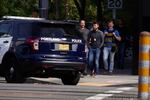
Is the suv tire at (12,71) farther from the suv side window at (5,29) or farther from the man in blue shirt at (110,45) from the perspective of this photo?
the man in blue shirt at (110,45)

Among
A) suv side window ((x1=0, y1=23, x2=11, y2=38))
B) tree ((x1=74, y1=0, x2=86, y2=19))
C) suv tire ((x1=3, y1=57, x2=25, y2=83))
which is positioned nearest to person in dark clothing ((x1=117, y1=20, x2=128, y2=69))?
suv side window ((x1=0, y1=23, x2=11, y2=38))

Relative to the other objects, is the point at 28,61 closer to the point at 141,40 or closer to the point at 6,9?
the point at 141,40

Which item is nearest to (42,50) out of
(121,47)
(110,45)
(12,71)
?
(12,71)

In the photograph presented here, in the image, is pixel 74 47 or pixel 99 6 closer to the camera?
pixel 74 47

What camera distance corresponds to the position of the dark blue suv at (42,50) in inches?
641

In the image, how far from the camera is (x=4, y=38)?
17.3 m

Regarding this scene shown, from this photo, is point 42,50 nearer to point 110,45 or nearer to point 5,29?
point 5,29

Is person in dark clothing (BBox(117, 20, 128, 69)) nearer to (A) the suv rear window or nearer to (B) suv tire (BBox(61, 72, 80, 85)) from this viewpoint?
(B) suv tire (BBox(61, 72, 80, 85))

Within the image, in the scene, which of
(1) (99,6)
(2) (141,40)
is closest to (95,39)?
(2) (141,40)

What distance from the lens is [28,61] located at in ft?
53.6

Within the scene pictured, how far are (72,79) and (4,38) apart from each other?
2.11 meters

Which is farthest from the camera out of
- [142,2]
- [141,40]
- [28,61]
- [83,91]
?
[142,2]

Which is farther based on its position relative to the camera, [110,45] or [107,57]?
[110,45]

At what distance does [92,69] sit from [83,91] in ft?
24.9
